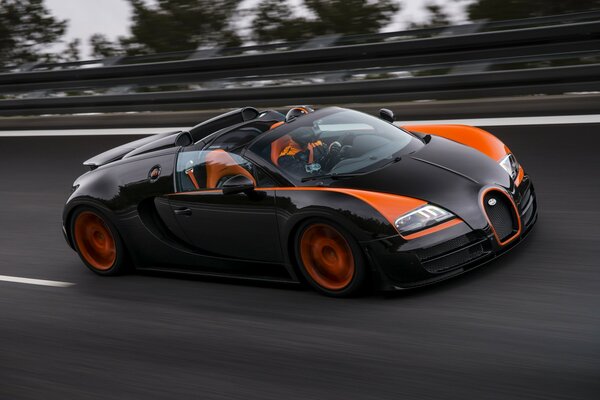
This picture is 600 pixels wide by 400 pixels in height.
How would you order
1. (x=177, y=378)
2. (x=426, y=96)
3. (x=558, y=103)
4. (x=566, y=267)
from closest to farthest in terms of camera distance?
(x=177, y=378)
(x=566, y=267)
(x=558, y=103)
(x=426, y=96)

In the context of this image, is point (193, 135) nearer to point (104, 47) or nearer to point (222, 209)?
point (222, 209)

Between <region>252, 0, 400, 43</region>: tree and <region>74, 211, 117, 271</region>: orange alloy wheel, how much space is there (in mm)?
7236

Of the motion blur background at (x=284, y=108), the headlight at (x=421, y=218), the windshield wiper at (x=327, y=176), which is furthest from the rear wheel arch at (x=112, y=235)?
the headlight at (x=421, y=218)

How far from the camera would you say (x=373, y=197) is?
5.31 m

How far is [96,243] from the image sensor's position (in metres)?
7.09

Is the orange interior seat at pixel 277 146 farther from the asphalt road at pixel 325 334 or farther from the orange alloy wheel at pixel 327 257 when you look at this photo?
the asphalt road at pixel 325 334

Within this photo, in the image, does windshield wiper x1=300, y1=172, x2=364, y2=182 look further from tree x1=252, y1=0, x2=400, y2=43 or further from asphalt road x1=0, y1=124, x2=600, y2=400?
tree x1=252, y1=0, x2=400, y2=43

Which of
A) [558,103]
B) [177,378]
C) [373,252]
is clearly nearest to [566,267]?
[373,252]

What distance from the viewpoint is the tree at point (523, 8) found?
12164 millimetres

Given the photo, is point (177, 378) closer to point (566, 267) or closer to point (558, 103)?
point (566, 267)

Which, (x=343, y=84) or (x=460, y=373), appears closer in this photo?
(x=460, y=373)

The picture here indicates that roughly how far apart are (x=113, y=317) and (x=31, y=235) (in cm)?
279

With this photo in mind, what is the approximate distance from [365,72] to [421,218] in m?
5.58

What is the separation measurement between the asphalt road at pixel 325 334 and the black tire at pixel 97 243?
0.11 meters
